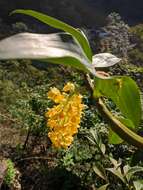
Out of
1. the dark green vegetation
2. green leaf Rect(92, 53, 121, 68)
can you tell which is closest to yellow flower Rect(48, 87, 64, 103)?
green leaf Rect(92, 53, 121, 68)

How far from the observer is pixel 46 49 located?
230 millimetres

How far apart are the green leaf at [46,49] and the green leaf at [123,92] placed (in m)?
0.03

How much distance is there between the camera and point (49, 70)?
6801 millimetres

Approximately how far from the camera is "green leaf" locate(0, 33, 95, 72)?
215mm

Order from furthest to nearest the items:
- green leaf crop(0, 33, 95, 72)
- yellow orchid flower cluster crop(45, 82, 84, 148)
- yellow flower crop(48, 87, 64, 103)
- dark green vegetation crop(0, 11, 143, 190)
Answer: dark green vegetation crop(0, 11, 143, 190), yellow flower crop(48, 87, 64, 103), yellow orchid flower cluster crop(45, 82, 84, 148), green leaf crop(0, 33, 95, 72)

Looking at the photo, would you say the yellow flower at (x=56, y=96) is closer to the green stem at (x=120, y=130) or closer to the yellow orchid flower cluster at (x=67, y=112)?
the yellow orchid flower cluster at (x=67, y=112)

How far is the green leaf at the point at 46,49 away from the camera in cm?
21

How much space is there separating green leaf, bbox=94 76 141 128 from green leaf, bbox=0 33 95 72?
26mm

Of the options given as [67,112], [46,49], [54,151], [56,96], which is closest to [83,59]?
[46,49]

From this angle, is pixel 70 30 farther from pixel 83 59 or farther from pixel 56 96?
pixel 56 96

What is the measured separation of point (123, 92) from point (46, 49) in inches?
2.3

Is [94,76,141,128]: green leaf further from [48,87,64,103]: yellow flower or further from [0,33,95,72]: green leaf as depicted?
[48,87,64,103]: yellow flower

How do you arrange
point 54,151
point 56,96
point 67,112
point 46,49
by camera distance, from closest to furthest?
point 46,49 → point 67,112 → point 56,96 → point 54,151

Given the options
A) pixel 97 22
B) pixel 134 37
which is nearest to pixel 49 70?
pixel 134 37
